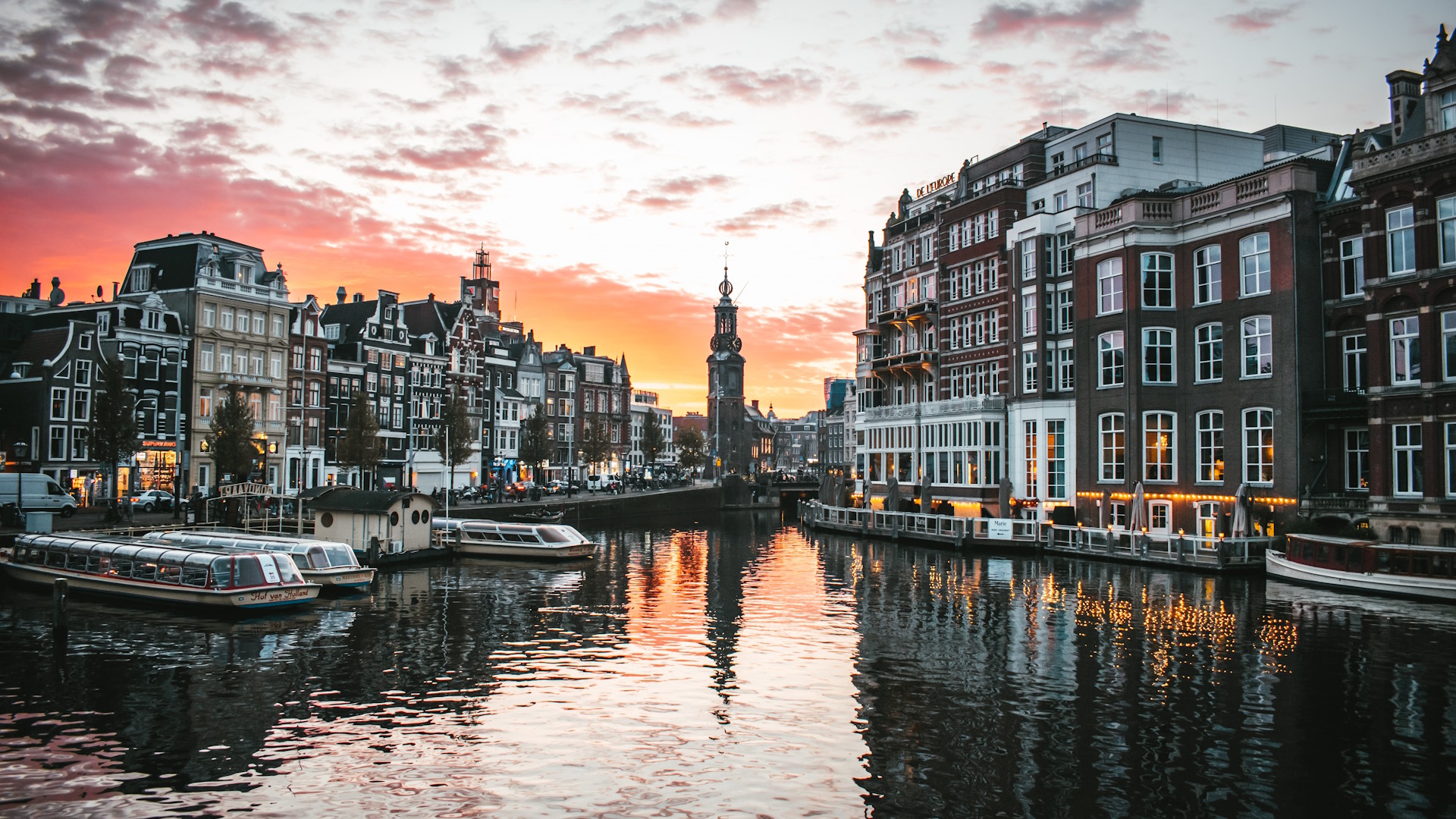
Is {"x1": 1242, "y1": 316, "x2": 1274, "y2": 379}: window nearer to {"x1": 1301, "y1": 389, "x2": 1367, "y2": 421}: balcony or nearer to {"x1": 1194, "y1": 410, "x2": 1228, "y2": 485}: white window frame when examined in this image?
{"x1": 1301, "y1": 389, "x2": 1367, "y2": 421}: balcony

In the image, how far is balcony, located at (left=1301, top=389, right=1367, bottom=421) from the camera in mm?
50656

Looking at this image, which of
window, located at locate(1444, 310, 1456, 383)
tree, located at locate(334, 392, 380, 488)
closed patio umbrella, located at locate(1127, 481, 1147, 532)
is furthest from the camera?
tree, located at locate(334, 392, 380, 488)

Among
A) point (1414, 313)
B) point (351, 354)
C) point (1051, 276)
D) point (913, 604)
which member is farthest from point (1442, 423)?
point (351, 354)

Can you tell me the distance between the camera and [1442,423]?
44094 millimetres

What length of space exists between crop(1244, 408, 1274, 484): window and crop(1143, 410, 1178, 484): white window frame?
14.6 ft

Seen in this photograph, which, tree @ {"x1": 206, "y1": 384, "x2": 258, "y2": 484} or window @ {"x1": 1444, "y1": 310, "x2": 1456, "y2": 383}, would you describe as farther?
tree @ {"x1": 206, "y1": 384, "x2": 258, "y2": 484}

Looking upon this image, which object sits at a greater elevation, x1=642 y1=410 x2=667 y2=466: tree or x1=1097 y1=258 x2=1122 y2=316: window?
x1=1097 y1=258 x2=1122 y2=316: window

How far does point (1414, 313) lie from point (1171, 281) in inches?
663

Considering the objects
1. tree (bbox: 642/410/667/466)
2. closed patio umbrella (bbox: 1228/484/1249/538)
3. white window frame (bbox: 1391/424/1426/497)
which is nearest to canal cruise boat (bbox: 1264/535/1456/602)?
white window frame (bbox: 1391/424/1426/497)

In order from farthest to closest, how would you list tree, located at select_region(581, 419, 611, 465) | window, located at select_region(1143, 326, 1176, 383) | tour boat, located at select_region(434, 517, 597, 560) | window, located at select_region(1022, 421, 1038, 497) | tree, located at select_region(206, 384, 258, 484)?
tree, located at select_region(581, 419, 611, 465) < tree, located at select_region(206, 384, 258, 484) < window, located at select_region(1022, 421, 1038, 497) < window, located at select_region(1143, 326, 1176, 383) < tour boat, located at select_region(434, 517, 597, 560)

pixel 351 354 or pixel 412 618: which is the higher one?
pixel 351 354

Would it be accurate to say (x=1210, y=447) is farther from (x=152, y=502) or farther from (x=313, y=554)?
(x=152, y=502)

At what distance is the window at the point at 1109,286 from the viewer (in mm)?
63062

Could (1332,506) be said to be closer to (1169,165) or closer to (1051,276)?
(1051,276)
